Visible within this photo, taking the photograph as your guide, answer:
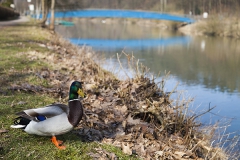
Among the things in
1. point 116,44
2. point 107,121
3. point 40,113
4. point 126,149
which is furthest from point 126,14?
point 40,113

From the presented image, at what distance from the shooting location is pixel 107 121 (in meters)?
5.07

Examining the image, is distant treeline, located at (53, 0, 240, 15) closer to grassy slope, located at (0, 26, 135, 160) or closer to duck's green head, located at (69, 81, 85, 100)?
grassy slope, located at (0, 26, 135, 160)

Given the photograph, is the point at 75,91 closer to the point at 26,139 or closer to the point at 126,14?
the point at 26,139

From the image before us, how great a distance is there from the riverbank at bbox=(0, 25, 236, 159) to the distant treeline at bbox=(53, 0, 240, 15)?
1990cm

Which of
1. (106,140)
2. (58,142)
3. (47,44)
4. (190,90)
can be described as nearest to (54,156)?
(58,142)

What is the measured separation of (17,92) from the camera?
5.75 metres

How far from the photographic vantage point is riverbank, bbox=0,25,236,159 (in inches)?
154

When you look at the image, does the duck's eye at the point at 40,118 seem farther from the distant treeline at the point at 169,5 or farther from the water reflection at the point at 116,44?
the distant treeline at the point at 169,5

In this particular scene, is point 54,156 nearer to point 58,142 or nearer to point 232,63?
point 58,142

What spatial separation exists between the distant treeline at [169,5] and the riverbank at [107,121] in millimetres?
19896

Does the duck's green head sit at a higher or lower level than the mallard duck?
higher

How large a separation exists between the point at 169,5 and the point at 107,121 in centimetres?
7425

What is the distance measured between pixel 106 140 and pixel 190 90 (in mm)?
8243

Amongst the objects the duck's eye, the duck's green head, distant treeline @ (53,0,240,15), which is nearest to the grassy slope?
the duck's eye
